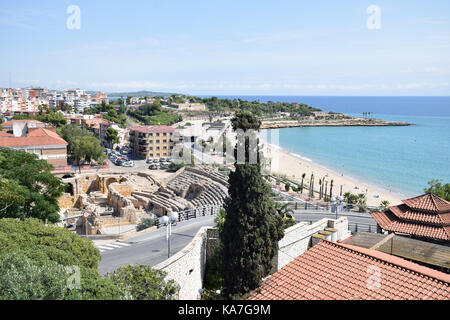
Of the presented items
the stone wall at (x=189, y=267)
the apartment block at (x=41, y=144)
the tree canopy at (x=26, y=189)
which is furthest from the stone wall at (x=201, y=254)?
the apartment block at (x=41, y=144)

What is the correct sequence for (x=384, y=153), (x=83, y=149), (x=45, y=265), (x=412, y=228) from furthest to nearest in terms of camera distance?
1. (x=384, y=153)
2. (x=83, y=149)
3. (x=412, y=228)
4. (x=45, y=265)

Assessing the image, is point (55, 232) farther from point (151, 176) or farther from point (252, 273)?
point (151, 176)

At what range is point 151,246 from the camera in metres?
17.8

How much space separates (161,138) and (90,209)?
106 feet

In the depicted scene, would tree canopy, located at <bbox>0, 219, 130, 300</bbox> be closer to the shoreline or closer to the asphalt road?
the asphalt road

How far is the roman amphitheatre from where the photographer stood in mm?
29516

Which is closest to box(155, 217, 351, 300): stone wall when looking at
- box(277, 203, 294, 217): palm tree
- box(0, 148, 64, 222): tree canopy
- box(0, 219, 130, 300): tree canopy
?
box(277, 203, 294, 217): palm tree

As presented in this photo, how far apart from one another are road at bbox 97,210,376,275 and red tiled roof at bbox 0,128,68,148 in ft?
98.2

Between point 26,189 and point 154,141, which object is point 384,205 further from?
point 154,141

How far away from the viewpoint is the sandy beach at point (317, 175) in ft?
153

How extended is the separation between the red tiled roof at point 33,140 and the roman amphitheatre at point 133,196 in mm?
5435

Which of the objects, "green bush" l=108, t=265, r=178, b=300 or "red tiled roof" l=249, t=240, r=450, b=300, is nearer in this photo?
"red tiled roof" l=249, t=240, r=450, b=300

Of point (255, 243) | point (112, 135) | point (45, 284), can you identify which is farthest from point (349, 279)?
point (112, 135)

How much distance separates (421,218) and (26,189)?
21.2m
